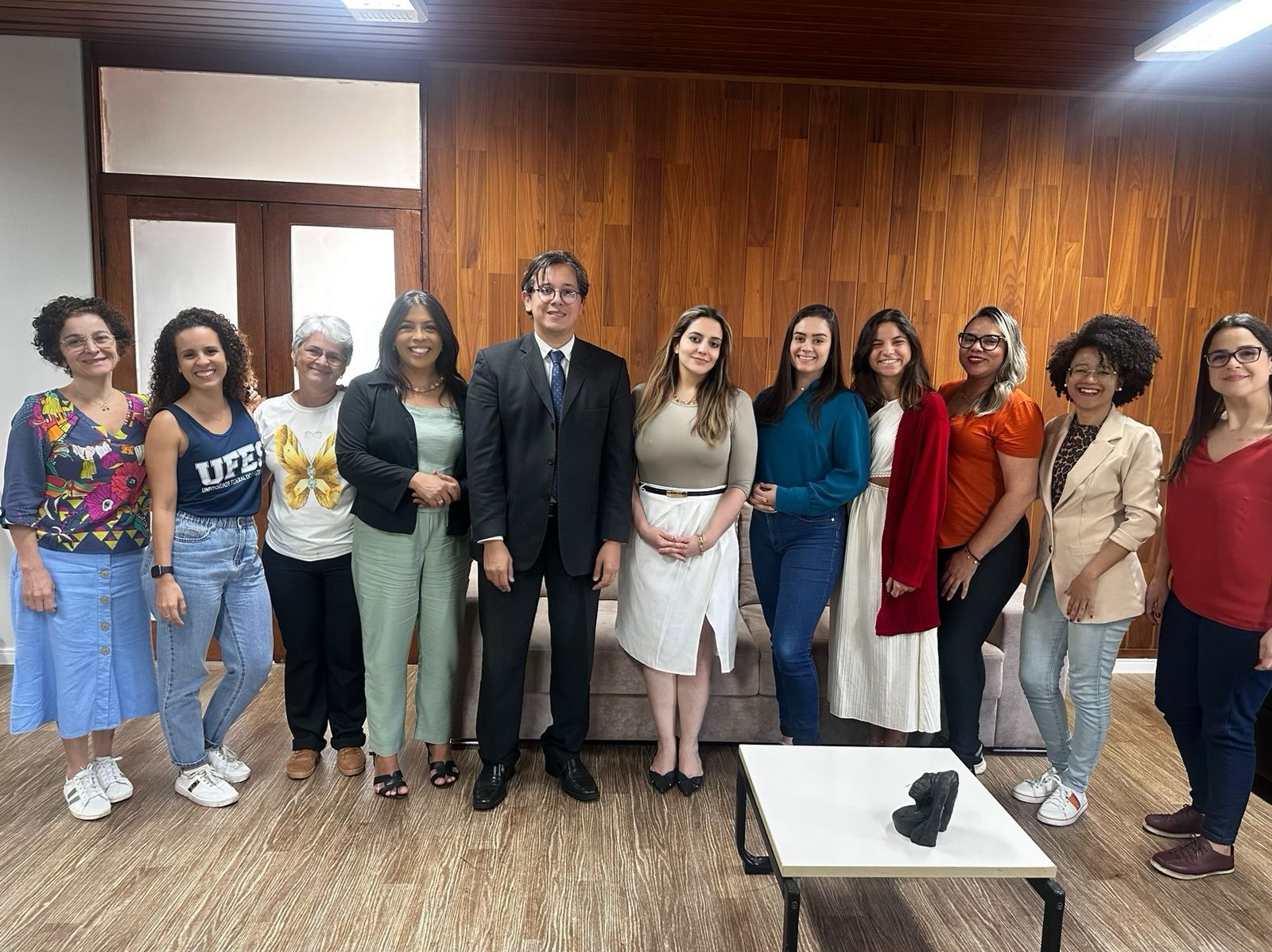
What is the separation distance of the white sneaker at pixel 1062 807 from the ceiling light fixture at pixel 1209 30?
269cm

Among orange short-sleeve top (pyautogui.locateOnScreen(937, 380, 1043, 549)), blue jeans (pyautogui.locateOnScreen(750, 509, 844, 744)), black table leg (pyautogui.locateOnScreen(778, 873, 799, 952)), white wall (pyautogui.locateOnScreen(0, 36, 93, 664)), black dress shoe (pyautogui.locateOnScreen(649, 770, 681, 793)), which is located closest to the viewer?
black table leg (pyautogui.locateOnScreen(778, 873, 799, 952))

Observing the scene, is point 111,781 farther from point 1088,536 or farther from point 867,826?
point 1088,536

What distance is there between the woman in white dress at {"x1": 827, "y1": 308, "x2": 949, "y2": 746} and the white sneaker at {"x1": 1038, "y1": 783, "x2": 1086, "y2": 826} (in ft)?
1.45

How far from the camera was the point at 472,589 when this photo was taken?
10.2ft

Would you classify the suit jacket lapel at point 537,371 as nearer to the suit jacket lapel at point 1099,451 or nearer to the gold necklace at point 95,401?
Answer: the gold necklace at point 95,401

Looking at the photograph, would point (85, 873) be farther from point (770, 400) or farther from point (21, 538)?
point (770, 400)

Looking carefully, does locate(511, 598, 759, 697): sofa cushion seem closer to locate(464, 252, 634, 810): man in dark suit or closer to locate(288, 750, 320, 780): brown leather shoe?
locate(464, 252, 634, 810): man in dark suit

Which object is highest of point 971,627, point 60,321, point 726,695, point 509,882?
point 60,321

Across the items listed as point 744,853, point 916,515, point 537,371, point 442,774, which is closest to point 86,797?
point 442,774

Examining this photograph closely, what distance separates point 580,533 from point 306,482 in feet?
2.99

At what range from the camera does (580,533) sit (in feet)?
8.20

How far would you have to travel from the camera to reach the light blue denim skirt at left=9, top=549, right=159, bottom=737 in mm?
2377

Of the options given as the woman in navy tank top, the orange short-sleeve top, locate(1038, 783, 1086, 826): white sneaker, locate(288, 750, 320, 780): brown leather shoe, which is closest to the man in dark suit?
locate(288, 750, 320, 780): brown leather shoe

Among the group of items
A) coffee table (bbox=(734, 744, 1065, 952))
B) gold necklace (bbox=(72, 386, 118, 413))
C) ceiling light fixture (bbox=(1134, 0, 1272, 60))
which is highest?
ceiling light fixture (bbox=(1134, 0, 1272, 60))
